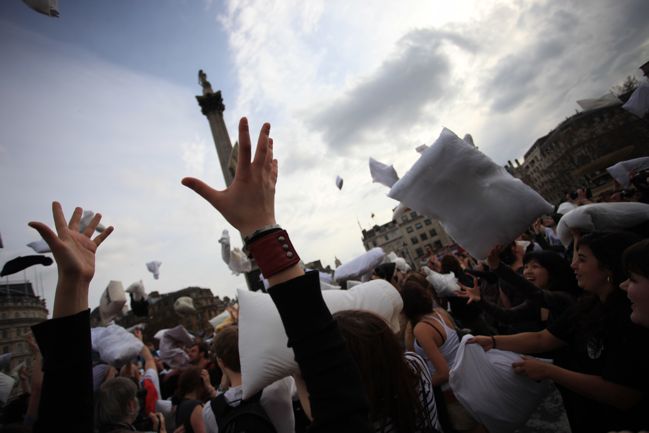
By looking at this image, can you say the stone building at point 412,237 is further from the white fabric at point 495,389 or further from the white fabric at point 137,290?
the white fabric at point 495,389

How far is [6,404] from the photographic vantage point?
3.39 meters

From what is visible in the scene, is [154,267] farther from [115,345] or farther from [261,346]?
[261,346]

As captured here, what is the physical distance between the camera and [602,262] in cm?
192

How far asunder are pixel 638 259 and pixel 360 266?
466cm

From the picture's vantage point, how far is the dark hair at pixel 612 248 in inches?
74.0

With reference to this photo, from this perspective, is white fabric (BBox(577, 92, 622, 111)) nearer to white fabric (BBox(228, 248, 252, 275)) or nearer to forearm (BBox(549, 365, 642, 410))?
forearm (BBox(549, 365, 642, 410))

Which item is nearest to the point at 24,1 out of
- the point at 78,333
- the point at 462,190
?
the point at 78,333

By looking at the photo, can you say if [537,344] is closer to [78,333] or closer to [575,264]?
[575,264]

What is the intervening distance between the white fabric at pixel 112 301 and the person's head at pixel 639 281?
20.7 ft

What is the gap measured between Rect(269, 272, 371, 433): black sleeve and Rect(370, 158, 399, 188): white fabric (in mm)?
3177

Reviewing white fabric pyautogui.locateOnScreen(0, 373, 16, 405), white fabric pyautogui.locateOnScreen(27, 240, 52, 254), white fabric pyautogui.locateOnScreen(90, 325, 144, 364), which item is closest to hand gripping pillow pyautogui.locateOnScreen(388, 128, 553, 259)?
white fabric pyautogui.locateOnScreen(90, 325, 144, 364)

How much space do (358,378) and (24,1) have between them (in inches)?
99.3

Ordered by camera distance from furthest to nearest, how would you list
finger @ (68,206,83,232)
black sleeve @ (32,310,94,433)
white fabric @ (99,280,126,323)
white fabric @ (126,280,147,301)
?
white fabric @ (126,280,147,301) → white fabric @ (99,280,126,323) → finger @ (68,206,83,232) → black sleeve @ (32,310,94,433)

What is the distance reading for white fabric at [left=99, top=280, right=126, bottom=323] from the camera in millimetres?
5180
